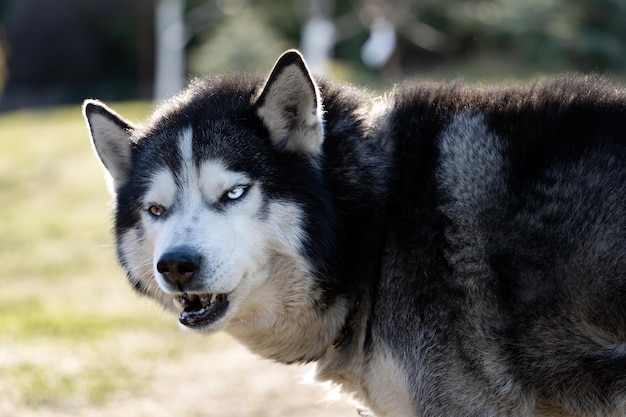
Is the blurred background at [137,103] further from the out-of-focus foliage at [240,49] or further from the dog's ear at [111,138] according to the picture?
the dog's ear at [111,138]

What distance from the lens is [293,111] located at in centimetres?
390

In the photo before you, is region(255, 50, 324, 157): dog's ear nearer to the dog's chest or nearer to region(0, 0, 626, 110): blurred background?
the dog's chest

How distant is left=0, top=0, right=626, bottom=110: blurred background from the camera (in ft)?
84.7

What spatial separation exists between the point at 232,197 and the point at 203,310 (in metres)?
0.53

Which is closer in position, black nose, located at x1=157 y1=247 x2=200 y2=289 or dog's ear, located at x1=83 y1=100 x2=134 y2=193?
black nose, located at x1=157 y1=247 x2=200 y2=289

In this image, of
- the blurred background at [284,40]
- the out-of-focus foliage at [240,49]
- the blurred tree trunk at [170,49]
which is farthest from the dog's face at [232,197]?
the blurred tree trunk at [170,49]

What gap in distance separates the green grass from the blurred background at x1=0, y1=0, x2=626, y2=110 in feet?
23.4

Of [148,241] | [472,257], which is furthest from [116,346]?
[472,257]

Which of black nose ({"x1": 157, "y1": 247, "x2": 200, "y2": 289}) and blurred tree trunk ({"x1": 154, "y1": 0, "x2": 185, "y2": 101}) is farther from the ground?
black nose ({"x1": 157, "y1": 247, "x2": 200, "y2": 289})

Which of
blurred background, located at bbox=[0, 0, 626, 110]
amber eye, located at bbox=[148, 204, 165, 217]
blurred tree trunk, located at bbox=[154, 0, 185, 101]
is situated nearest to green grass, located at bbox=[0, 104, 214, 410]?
amber eye, located at bbox=[148, 204, 165, 217]

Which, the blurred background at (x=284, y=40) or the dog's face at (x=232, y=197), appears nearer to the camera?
the dog's face at (x=232, y=197)

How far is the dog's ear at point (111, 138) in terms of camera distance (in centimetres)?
423

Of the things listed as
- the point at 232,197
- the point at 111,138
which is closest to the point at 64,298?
the point at 111,138

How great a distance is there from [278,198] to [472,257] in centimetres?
92
